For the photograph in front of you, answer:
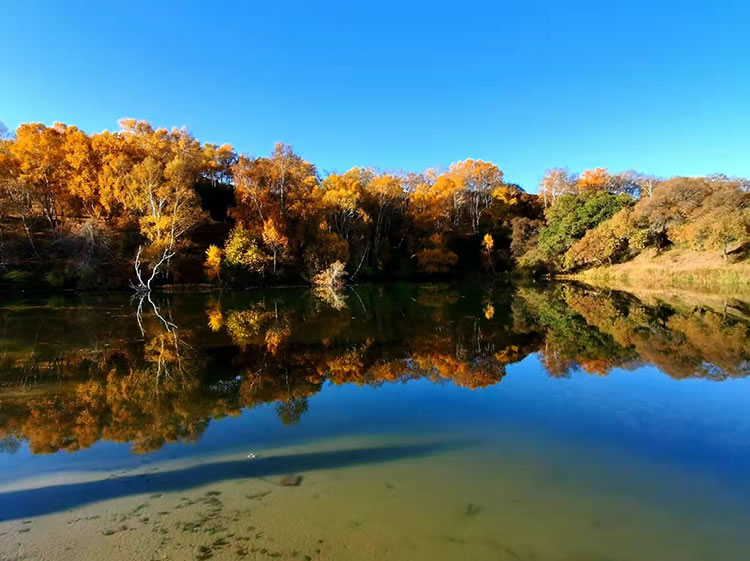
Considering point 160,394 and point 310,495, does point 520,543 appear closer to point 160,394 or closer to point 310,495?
point 310,495

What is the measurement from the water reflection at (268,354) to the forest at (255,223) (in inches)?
564

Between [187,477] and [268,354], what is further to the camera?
[268,354]

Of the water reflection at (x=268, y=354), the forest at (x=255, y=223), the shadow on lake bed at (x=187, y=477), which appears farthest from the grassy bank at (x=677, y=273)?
the shadow on lake bed at (x=187, y=477)

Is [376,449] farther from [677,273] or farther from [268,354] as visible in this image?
[677,273]

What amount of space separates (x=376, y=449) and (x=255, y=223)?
118ft

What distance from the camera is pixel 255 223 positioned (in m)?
39.4

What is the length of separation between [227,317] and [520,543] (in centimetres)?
1799

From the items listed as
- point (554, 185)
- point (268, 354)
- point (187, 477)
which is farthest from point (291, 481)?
point (554, 185)

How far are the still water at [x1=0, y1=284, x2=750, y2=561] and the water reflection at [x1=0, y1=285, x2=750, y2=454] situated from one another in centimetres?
9

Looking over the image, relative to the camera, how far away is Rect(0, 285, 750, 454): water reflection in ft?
24.7

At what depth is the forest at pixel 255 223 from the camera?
114 feet

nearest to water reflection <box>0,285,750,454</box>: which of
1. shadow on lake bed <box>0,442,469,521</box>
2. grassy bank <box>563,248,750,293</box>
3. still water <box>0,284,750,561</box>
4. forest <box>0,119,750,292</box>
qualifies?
still water <box>0,284,750,561</box>

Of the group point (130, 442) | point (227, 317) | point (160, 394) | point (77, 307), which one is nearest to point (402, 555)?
point (130, 442)

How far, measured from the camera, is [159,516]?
14.3 ft
